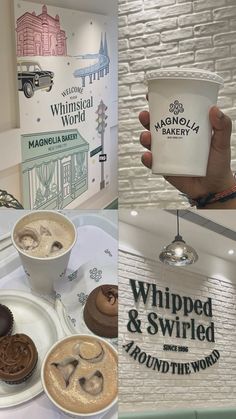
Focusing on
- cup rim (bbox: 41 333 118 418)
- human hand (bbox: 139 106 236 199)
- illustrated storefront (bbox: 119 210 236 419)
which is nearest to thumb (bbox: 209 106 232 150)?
human hand (bbox: 139 106 236 199)

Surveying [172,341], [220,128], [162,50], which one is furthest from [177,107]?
[172,341]

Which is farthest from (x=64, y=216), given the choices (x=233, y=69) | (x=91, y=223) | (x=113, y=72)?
(x=233, y=69)

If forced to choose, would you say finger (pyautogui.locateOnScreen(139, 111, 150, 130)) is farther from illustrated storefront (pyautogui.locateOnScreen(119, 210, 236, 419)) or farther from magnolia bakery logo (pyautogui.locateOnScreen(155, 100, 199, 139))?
illustrated storefront (pyautogui.locateOnScreen(119, 210, 236, 419))

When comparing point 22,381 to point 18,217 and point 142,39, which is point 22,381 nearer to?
point 18,217

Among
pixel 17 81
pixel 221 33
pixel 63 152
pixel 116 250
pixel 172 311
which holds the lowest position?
pixel 172 311

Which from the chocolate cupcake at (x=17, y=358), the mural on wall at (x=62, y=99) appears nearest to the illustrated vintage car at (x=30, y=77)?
the mural on wall at (x=62, y=99)
